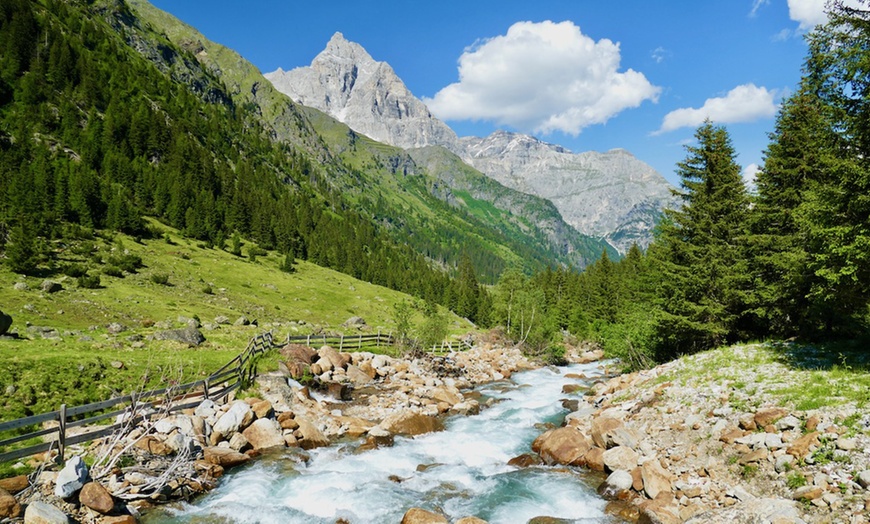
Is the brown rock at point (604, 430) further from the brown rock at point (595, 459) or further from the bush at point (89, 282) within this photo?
the bush at point (89, 282)

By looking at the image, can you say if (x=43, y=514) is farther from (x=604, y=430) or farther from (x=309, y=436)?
(x=604, y=430)

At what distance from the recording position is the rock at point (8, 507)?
10.6m

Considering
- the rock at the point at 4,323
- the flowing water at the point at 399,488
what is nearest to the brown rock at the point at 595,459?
the flowing water at the point at 399,488

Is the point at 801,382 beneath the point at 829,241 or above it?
beneath

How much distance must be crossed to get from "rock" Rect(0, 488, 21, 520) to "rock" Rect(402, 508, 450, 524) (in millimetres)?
10598

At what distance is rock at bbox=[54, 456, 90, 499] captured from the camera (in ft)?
39.0

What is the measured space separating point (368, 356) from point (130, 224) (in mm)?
55728

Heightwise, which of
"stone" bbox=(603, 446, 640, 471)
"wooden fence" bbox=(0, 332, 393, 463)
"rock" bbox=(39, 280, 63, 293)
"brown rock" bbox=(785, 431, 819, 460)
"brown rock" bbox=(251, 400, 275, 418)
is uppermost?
"rock" bbox=(39, 280, 63, 293)

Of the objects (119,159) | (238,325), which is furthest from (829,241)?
(119,159)

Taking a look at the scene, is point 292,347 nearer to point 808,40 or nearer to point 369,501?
point 369,501

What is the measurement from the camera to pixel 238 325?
46.0m

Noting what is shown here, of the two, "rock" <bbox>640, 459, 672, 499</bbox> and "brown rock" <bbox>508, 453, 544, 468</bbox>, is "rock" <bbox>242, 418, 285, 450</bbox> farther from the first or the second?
"rock" <bbox>640, 459, 672, 499</bbox>

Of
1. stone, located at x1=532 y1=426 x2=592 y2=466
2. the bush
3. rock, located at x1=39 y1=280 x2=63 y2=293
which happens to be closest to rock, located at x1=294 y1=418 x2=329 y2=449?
stone, located at x1=532 y1=426 x2=592 y2=466

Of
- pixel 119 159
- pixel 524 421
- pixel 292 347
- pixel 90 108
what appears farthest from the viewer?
pixel 90 108
